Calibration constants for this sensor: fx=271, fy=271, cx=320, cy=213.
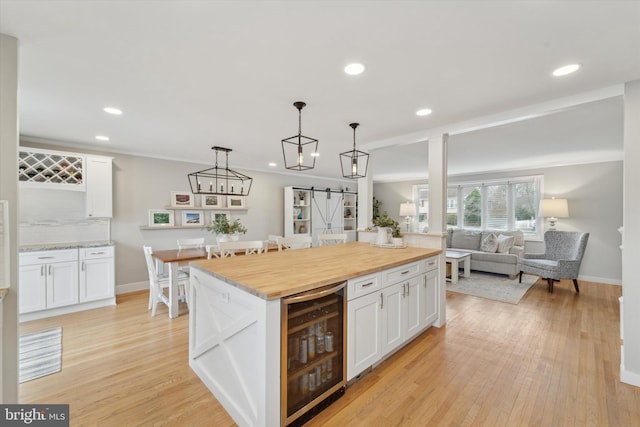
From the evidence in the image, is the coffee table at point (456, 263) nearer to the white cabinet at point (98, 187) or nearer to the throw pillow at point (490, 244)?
the throw pillow at point (490, 244)

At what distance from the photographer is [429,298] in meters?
2.95

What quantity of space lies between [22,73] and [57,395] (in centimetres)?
238

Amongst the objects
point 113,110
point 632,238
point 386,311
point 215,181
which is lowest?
point 386,311

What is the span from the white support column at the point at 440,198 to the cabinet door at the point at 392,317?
36.4 inches

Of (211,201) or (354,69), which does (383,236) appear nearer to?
(354,69)

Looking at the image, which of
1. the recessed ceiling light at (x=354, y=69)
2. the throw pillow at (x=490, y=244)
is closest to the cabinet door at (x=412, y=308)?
the recessed ceiling light at (x=354, y=69)

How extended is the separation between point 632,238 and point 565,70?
139 centimetres

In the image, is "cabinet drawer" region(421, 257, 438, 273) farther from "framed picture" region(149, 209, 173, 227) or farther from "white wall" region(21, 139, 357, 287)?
"framed picture" region(149, 209, 173, 227)

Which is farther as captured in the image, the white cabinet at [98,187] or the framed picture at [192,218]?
the framed picture at [192,218]

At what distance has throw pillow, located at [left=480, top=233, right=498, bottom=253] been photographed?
5832 millimetres

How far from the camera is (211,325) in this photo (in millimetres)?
2055

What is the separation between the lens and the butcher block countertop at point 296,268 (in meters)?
1.66

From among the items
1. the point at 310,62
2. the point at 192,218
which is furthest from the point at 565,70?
the point at 192,218

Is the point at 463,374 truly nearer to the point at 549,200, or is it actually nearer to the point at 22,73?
the point at 22,73
